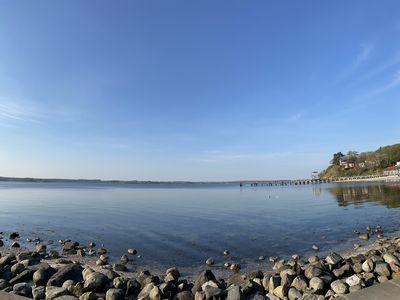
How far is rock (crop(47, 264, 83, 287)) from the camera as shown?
372 inches

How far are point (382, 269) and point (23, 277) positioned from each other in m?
11.8

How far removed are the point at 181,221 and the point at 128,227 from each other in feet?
15.9

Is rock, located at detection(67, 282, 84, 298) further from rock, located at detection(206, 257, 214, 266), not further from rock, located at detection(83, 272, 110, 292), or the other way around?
rock, located at detection(206, 257, 214, 266)

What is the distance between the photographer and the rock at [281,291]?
852 cm

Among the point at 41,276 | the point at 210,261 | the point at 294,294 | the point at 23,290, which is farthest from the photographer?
the point at 210,261

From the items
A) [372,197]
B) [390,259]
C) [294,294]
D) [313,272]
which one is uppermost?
[372,197]

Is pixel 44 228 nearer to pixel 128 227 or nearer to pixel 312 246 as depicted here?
pixel 128 227

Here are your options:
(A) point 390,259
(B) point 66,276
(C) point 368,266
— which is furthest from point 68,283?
(A) point 390,259

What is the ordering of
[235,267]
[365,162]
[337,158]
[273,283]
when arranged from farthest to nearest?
[337,158]
[365,162]
[235,267]
[273,283]

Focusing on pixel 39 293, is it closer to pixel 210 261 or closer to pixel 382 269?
pixel 210 261

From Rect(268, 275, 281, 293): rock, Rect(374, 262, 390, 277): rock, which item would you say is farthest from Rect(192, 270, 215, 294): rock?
Rect(374, 262, 390, 277): rock

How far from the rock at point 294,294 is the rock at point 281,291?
0.18m

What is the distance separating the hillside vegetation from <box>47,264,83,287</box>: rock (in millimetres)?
146629

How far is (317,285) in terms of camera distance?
28.5ft
